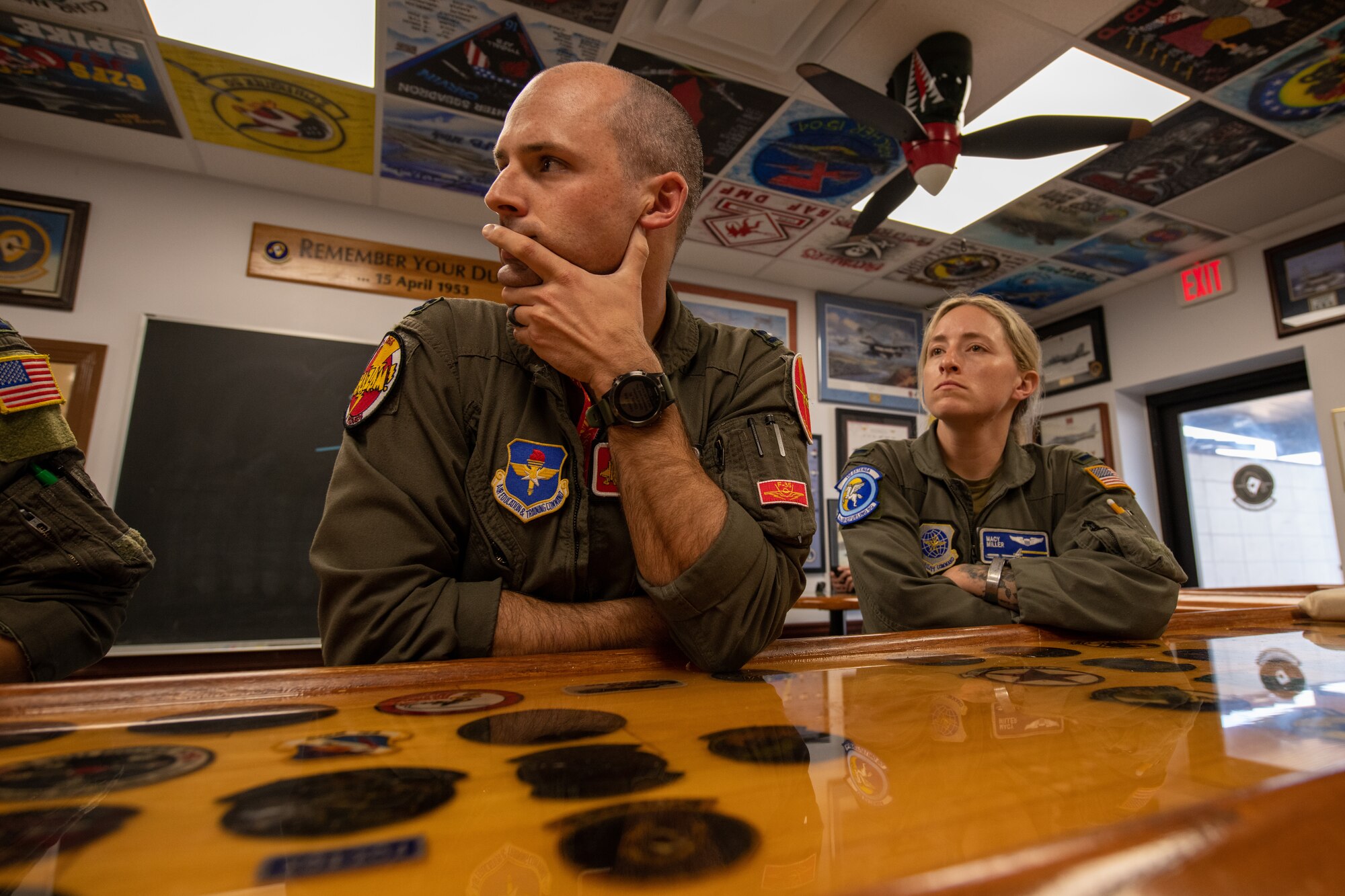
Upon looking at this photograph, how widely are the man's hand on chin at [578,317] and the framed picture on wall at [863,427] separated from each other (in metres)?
3.64

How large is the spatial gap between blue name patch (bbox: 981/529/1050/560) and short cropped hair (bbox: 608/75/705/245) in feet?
3.29

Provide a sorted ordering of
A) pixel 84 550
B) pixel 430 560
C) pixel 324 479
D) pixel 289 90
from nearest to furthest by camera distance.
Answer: pixel 430 560, pixel 84 550, pixel 289 90, pixel 324 479

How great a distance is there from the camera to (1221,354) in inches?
156

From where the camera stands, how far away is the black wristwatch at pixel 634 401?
81cm

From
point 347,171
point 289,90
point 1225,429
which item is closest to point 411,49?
point 289,90

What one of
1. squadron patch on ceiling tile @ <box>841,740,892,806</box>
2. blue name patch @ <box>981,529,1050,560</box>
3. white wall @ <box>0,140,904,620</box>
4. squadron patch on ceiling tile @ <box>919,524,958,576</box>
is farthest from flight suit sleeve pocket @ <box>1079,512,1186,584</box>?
white wall @ <box>0,140,904,620</box>

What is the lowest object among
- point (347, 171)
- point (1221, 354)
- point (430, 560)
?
point (430, 560)

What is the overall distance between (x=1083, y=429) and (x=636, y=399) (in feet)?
15.5

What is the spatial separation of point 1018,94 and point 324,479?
11.2 ft

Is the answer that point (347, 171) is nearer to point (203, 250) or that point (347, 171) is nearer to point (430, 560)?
point (203, 250)

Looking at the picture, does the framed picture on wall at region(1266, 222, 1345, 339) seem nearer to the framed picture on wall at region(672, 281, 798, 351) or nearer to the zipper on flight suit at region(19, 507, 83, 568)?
the framed picture on wall at region(672, 281, 798, 351)

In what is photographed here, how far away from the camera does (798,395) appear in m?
1.07

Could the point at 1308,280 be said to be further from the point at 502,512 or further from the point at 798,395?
the point at 502,512

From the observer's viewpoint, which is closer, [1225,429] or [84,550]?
[84,550]
